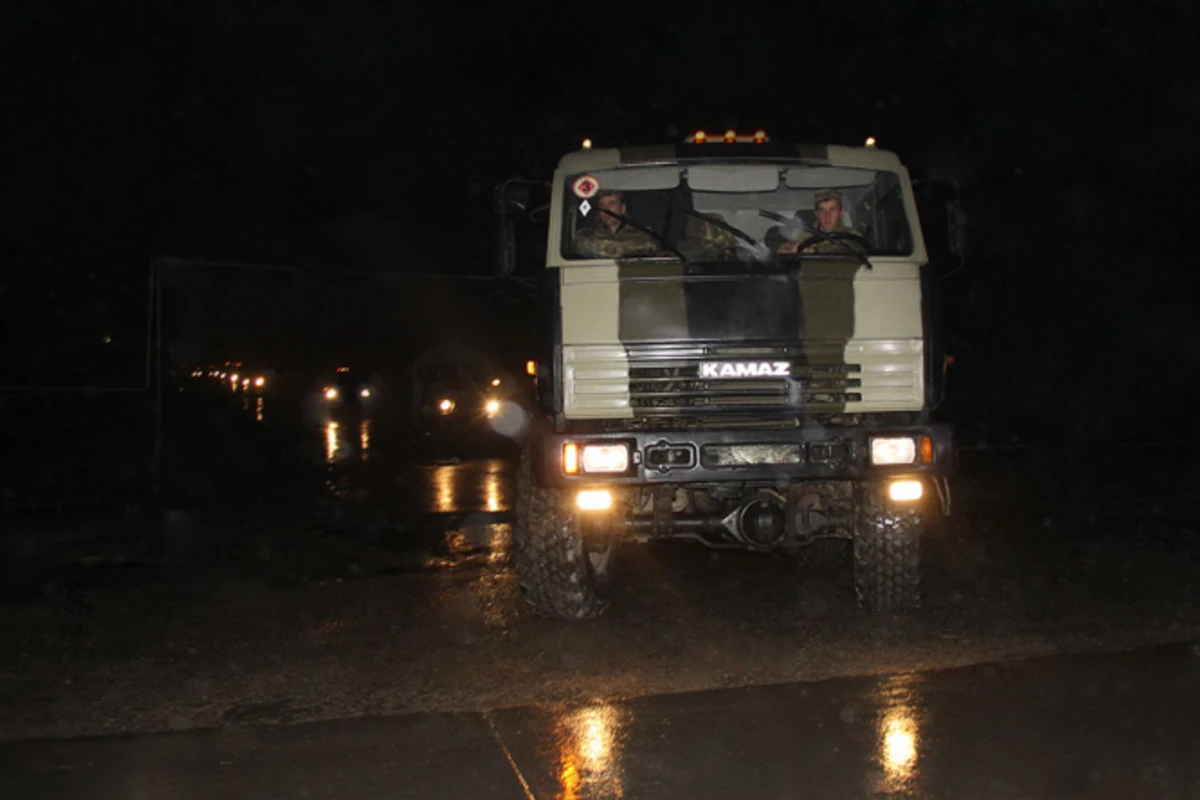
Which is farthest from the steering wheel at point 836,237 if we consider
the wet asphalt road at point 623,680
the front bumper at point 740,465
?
the wet asphalt road at point 623,680

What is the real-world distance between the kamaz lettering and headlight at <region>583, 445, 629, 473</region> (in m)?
0.61

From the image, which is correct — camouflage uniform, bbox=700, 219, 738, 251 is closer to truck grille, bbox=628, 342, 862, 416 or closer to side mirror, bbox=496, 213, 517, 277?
truck grille, bbox=628, 342, 862, 416

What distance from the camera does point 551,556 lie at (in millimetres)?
6508

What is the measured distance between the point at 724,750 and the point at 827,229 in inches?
134

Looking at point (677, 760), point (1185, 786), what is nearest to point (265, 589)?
point (677, 760)

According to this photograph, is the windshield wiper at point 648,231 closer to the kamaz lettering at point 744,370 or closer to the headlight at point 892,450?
the kamaz lettering at point 744,370

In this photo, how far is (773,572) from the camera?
8.21 metres

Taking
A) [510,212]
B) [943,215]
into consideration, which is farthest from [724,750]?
[943,215]

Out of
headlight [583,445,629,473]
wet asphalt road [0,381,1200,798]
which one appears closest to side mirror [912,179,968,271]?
wet asphalt road [0,381,1200,798]

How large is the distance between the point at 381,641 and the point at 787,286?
2.97 metres

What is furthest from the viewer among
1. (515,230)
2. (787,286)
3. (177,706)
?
(515,230)

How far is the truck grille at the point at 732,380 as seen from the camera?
→ 6.12 meters

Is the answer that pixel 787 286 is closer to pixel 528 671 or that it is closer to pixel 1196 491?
pixel 528 671

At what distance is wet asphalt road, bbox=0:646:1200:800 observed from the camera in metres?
4.09
